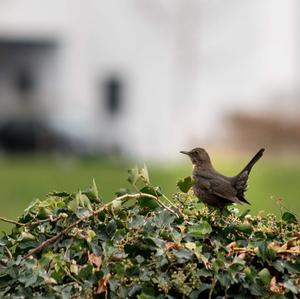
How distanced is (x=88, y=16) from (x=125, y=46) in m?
1.70

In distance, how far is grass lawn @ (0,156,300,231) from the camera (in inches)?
826

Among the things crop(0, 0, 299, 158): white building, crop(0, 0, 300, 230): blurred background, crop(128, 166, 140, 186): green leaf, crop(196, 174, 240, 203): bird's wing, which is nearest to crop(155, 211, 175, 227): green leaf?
crop(128, 166, 140, 186): green leaf

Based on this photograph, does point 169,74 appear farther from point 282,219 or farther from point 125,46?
point 282,219

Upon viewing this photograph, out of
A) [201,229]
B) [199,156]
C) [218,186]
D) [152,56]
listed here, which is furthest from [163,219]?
[152,56]

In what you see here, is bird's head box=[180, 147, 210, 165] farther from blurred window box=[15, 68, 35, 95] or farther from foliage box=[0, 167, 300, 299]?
blurred window box=[15, 68, 35, 95]

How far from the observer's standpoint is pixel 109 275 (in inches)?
187

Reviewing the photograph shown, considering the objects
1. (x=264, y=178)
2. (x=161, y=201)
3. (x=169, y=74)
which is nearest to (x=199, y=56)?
(x=169, y=74)

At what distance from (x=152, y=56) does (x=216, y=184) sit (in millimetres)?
45286

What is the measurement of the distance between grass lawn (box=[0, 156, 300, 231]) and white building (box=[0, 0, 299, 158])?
55.9 ft

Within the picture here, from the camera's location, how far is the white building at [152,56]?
5075 cm

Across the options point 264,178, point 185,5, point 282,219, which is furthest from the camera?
point 185,5

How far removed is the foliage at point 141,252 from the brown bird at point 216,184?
0.88 m

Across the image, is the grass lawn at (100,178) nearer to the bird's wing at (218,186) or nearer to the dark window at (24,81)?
the bird's wing at (218,186)

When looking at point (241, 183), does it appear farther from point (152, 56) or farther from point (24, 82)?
point (152, 56)
